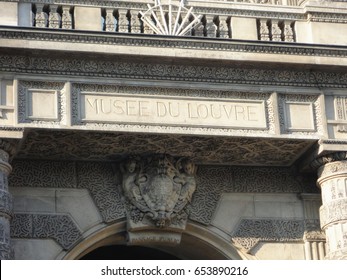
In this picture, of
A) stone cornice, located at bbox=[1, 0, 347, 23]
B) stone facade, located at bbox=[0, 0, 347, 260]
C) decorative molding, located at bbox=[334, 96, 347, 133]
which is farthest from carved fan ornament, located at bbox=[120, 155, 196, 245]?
decorative molding, located at bbox=[334, 96, 347, 133]

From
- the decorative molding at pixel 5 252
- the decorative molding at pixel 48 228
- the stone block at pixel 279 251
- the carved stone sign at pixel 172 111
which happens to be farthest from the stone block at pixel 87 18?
the stone block at pixel 279 251

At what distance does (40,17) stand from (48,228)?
2.91m

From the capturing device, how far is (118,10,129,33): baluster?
17125 millimetres

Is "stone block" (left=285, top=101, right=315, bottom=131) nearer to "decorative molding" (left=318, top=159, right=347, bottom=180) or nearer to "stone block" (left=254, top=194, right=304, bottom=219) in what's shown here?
"decorative molding" (left=318, top=159, right=347, bottom=180)

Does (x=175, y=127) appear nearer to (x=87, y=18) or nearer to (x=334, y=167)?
(x=87, y=18)

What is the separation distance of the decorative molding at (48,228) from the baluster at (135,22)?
2785 millimetres

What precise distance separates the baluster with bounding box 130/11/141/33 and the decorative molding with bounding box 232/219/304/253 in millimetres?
3167

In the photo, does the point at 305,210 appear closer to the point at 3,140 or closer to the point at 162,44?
the point at 162,44

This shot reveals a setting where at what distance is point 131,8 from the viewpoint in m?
17.3

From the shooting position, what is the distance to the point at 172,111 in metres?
16.8

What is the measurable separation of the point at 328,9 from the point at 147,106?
319 centimetres

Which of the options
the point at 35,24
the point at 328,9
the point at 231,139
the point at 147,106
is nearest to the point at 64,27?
the point at 35,24

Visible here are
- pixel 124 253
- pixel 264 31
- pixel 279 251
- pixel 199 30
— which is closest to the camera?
pixel 199 30

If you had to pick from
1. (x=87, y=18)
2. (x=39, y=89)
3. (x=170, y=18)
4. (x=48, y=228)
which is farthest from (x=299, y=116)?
(x=48, y=228)
